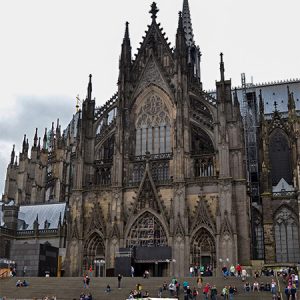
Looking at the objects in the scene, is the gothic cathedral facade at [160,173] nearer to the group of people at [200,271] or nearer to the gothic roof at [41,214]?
the group of people at [200,271]

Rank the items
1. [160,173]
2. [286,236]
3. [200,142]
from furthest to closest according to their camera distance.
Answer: [286,236]
[200,142]
[160,173]

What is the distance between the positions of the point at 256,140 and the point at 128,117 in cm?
1811

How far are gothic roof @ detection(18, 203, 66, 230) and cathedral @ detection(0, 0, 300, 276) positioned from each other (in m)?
1.57

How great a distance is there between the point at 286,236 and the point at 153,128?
17.8 meters

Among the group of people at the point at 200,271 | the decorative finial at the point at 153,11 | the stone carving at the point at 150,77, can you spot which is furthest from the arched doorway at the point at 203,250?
the decorative finial at the point at 153,11

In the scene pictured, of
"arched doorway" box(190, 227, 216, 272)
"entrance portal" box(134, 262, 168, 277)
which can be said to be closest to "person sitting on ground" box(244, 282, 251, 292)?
"arched doorway" box(190, 227, 216, 272)

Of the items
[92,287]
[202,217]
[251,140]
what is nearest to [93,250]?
[202,217]

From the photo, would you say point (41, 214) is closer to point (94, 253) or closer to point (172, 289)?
point (94, 253)

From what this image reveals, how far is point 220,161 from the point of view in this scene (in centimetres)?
4241

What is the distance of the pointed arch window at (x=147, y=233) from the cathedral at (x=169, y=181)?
0.09m

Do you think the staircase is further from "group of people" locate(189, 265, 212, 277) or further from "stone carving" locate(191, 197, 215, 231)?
"stone carving" locate(191, 197, 215, 231)

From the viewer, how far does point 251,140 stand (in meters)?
58.5

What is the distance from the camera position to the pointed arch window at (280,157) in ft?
178

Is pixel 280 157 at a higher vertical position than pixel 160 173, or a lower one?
higher
